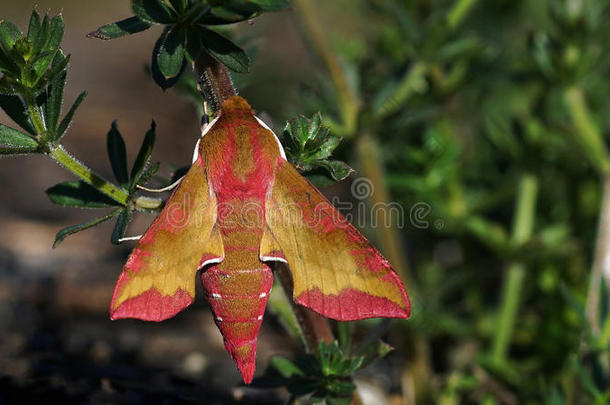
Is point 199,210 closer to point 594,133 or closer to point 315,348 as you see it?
point 315,348

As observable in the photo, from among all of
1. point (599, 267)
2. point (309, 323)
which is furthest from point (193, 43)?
point (599, 267)

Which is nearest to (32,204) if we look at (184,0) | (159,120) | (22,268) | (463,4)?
(22,268)

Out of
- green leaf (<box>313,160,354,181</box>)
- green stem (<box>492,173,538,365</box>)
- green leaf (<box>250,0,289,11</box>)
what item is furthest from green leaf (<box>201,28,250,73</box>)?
green stem (<box>492,173,538,365</box>)

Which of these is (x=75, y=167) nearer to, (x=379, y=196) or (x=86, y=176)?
(x=86, y=176)

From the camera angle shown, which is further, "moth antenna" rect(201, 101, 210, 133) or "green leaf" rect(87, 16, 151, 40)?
"moth antenna" rect(201, 101, 210, 133)

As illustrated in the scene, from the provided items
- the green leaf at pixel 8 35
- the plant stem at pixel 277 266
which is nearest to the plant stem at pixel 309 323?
the plant stem at pixel 277 266

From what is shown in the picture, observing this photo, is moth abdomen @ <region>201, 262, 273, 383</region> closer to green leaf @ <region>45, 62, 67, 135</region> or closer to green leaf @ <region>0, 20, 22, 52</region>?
green leaf @ <region>45, 62, 67, 135</region>
